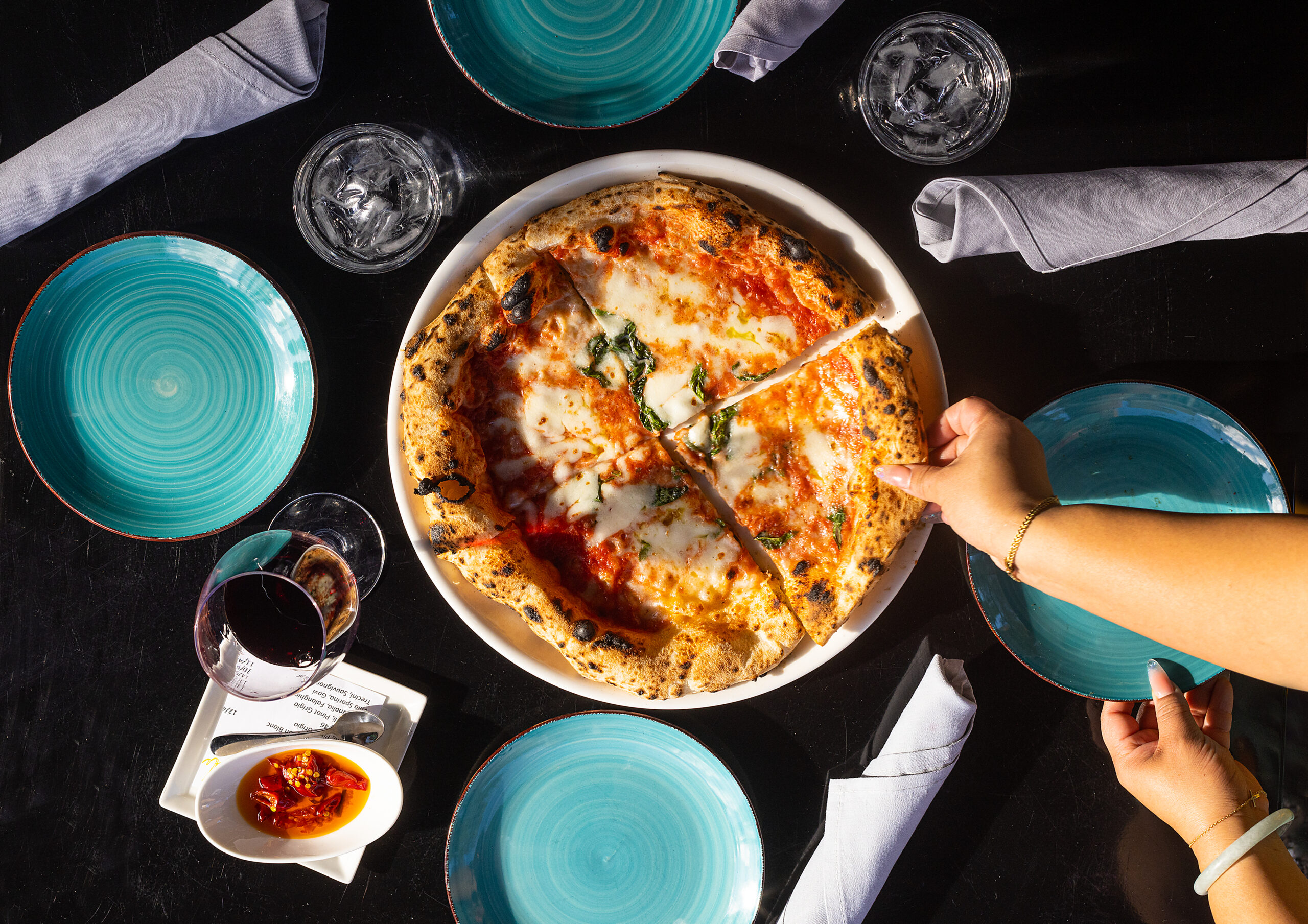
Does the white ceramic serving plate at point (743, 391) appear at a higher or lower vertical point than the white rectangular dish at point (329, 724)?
higher

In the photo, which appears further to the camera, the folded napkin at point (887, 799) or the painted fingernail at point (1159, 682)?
the folded napkin at point (887, 799)

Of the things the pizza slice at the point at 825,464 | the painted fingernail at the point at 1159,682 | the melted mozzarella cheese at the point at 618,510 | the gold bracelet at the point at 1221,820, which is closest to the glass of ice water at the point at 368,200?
the melted mozzarella cheese at the point at 618,510

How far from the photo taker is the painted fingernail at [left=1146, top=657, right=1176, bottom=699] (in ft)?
8.73

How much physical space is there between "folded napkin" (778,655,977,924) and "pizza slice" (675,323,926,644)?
0.55 meters

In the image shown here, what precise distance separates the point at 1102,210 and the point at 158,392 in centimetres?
335

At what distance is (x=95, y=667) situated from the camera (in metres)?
3.07

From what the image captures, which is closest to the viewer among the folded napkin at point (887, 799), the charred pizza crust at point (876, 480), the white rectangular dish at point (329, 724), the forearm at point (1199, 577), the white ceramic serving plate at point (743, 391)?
the forearm at point (1199, 577)

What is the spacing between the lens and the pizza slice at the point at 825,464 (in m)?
2.53

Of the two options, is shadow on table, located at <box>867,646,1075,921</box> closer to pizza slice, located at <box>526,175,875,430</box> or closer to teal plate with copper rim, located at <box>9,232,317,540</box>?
pizza slice, located at <box>526,175,875,430</box>

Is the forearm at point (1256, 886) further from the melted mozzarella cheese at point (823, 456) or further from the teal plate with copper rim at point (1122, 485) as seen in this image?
the melted mozzarella cheese at point (823, 456)

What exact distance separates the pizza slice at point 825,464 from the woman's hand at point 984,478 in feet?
0.38

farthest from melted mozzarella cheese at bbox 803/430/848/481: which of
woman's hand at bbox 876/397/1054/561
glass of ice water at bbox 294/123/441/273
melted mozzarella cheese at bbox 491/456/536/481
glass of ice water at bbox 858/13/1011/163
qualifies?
glass of ice water at bbox 294/123/441/273

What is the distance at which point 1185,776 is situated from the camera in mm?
2680

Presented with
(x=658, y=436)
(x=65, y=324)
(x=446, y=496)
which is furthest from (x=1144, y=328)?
(x=65, y=324)
